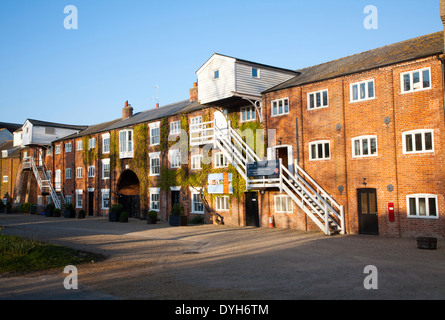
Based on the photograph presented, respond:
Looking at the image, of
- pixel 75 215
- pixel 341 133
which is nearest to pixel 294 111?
pixel 341 133

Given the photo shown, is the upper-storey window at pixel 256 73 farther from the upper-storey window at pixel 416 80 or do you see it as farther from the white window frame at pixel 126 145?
the white window frame at pixel 126 145

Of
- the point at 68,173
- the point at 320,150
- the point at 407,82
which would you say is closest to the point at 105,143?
the point at 68,173

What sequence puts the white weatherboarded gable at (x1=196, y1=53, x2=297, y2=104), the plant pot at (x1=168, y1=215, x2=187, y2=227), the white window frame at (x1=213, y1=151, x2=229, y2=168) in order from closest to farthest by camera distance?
the white weatherboarded gable at (x1=196, y1=53, x2=297, y2=104)
the plant pot at (x1=168, y1=215, x2=187, y2=227)
the white window frame at (x1=213, y1=151, x2=229, y2=168)

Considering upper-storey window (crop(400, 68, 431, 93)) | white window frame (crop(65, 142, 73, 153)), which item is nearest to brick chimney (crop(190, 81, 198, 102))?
white window frame (crop(65, 142, 73, 153))

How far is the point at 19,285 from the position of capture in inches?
398

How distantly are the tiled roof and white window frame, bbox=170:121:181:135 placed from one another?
8.68m

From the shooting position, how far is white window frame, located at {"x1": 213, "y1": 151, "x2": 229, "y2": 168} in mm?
27094

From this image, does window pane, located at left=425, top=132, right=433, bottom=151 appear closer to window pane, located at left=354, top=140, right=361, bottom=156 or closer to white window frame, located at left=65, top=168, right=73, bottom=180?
window pane, located at left=354, top=140, right=361, bottom=156

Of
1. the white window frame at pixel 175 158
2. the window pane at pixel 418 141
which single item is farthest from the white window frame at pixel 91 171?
the window pane at pixel 418 141

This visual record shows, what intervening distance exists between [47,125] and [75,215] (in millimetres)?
12665

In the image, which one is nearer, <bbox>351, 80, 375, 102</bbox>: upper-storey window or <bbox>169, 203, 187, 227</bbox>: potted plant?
<bbox>351, 80, 375, 102</bbox>: upper-storey window

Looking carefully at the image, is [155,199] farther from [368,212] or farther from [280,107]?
[368,212]
